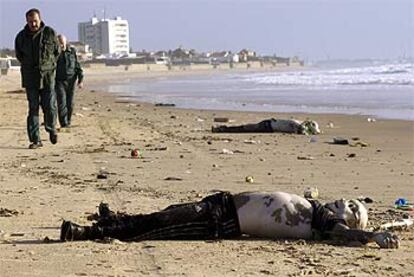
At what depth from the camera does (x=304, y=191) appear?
7.25 m

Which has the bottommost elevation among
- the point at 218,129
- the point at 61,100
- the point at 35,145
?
the point at 218,129

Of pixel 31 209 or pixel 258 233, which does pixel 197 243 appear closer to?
pixel 258 233

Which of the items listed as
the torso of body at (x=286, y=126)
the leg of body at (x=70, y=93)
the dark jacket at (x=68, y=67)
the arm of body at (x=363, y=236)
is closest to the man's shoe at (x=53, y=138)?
the dark jacket at (x=68, y=67)

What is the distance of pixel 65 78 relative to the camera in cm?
1367

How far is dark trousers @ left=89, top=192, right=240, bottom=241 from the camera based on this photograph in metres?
5.17

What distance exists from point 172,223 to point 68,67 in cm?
890

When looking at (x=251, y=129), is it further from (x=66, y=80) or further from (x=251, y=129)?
(x=66, y=80)

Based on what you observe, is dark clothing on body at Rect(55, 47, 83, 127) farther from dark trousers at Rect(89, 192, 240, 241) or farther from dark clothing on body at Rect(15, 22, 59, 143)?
dark trousers at Rect(89, 192, 240, 241)

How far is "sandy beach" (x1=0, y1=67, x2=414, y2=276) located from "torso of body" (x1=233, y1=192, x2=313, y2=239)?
112 mm

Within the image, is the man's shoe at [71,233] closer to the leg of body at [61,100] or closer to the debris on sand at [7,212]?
the debris on sand at [7,212]

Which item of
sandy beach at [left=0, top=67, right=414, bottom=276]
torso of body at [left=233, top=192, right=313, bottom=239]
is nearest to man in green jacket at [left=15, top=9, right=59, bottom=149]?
sandy beach at [left=0, top=67, right=414, bottom=276]

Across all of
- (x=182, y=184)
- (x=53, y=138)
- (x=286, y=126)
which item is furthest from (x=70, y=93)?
(x=182, y=184)

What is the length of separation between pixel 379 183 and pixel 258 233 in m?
2.91

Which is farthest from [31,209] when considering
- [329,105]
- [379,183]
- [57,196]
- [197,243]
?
[329,105]
